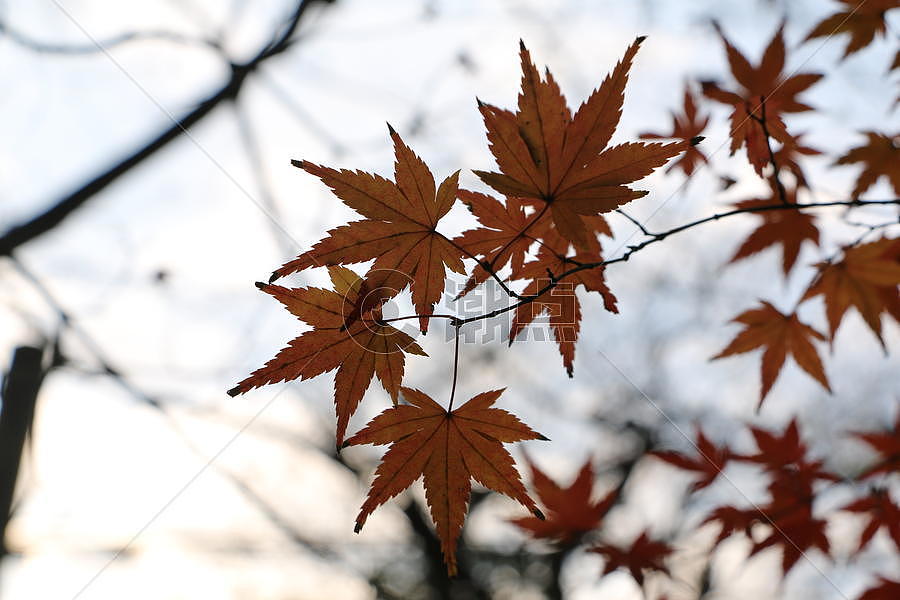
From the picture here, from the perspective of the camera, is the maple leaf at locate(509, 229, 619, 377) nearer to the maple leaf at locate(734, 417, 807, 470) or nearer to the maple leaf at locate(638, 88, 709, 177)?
the maple leaf at locate(638, 88, 709, 177)

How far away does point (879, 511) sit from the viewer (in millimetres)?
1405

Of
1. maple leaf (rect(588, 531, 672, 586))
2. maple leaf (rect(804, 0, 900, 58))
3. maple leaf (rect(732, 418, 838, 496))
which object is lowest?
maple leaf (rect(588, 531, 672, 586))

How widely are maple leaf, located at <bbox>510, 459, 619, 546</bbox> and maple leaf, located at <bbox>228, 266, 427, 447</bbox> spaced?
868 mm

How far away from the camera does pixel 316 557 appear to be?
12.1 feet

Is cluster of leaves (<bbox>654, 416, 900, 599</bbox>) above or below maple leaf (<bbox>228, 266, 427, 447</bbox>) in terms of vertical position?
below

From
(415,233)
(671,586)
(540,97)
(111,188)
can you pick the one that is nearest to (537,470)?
(415,233)

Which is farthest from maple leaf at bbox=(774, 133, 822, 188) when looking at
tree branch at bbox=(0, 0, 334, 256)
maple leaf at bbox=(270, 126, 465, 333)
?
tree branch at bbox=(0, 0, 334, 256)

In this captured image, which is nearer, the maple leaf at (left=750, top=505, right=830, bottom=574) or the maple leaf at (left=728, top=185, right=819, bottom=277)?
the maple leaf at (left=728, top=185, right=819, bottom=277)

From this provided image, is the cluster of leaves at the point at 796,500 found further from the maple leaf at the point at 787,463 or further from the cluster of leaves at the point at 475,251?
the cluster of leaves at the point at 475,251

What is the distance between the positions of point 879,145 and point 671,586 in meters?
3.60

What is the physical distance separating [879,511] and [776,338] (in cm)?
64

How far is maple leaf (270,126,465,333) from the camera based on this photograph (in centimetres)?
64

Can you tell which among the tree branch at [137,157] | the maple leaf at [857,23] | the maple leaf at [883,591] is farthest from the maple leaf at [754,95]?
the tree branch at [137,157]

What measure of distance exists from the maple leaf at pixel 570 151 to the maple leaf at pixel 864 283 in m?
0.75
